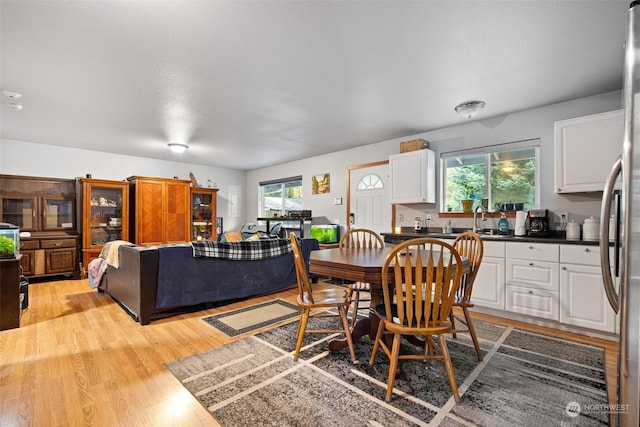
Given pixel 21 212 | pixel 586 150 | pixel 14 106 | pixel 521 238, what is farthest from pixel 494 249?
pixel 21 212

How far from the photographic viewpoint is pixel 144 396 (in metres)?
1.73

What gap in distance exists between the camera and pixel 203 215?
6.55m

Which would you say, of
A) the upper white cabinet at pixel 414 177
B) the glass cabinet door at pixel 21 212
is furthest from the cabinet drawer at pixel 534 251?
the glass cabinet door at pixel 21 212

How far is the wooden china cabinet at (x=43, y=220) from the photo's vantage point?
455 cm

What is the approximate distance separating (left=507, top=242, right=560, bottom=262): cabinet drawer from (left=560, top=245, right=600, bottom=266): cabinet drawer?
5 centimetres

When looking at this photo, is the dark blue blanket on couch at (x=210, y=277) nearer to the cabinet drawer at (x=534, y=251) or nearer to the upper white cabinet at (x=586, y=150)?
the cabinet drawer at (x=534, y=251)

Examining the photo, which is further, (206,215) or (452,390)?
(206,215)

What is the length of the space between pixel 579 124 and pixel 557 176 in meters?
0.52

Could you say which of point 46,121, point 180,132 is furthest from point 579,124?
point 46,121

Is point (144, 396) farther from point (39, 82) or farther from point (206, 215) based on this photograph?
point (206, 215)

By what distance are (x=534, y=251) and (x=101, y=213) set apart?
21.2ft

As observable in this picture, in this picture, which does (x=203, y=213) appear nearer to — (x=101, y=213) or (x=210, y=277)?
(x=101, y=213)

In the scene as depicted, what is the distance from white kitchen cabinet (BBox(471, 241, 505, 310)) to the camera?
3.11 m

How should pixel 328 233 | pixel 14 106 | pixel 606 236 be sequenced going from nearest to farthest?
pixel 606 236 → pixel 14 106 → pixel 328 233
